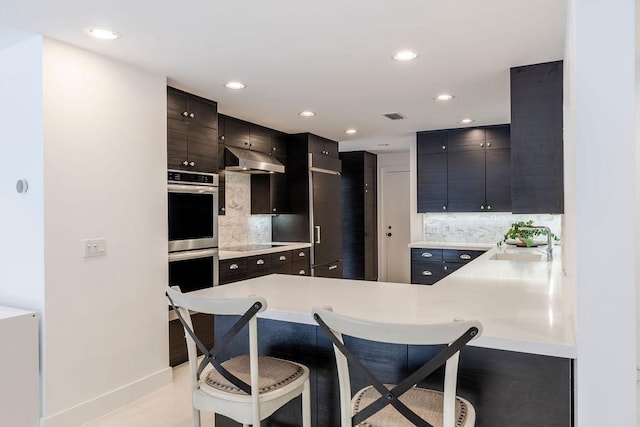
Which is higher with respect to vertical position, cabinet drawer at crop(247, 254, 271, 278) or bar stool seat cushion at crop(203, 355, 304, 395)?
cabinet drawer at crop(247, 254, 271, 278)

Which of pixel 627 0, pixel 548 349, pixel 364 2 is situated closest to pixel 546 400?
pixel 548 349

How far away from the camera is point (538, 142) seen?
297 centimetres

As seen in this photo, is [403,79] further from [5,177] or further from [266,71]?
[5,177]

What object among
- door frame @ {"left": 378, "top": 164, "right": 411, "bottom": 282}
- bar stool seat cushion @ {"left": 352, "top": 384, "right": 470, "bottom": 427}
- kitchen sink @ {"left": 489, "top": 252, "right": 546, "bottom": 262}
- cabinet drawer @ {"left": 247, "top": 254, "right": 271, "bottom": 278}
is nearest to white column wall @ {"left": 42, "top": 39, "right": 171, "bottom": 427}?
cabinet drawer @ {"left": 247, "top": 254, "right": 271, "bottom": 278}

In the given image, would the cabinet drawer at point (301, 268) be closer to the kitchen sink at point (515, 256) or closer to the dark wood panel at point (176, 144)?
the dark wood panel at point (176, 144)

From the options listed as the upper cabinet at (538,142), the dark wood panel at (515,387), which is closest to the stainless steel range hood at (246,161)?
the upper cabinet at (538,142)

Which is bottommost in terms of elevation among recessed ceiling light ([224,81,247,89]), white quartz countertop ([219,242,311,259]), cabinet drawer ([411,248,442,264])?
cabinet drawer ([411,248,442,264])

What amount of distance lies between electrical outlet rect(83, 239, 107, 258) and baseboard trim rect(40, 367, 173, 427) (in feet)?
3.03

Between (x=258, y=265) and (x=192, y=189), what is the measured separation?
1216mm

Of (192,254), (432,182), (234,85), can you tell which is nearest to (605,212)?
(234,85)

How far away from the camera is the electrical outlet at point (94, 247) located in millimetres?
2785

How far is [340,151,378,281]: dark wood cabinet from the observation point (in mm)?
7703

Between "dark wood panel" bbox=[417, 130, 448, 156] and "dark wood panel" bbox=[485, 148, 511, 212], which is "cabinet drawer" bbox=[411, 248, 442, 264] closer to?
"dark wood panel" bbox=[485, 148, 511, 212]

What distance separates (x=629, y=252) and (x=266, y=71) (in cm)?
260
